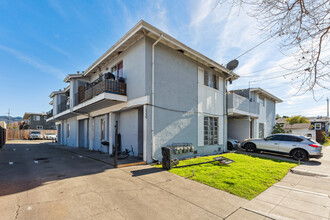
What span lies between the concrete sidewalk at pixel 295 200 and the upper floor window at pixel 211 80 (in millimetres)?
7191

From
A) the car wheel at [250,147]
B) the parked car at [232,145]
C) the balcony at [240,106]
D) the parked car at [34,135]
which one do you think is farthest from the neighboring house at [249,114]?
the parked car at [34,135]

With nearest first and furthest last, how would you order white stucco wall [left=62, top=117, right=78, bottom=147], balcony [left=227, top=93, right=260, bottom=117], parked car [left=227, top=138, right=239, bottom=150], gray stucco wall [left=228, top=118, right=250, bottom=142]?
balcony [left=227, top=93, right=260, bottom=117] → parked car [left=227, top=138, right=239, bottom=150] → gray stucco wall [left=228, top=118, right=250, bottom=142] → white stucco wall [left=62, top=117, right=78, bottom=147]

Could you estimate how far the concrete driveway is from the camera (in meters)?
3.13

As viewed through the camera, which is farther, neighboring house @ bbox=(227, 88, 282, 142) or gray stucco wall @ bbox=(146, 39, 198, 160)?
neighboring house @ bbox=(227, 88, 282, 142)

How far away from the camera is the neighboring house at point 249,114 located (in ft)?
42.0

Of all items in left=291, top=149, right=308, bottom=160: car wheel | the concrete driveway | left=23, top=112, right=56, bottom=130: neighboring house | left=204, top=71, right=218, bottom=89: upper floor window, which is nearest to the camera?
the concrete driveway

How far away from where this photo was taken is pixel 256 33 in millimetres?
3609

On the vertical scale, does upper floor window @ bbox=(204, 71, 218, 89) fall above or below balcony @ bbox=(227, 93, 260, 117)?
above

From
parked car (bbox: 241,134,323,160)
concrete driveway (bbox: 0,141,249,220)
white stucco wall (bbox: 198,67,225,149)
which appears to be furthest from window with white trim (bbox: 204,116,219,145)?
concrete driveway (bbox: 0,141,249,220)

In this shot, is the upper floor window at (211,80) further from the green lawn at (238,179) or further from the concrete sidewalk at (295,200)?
the concrete sidewalk at (295,200)

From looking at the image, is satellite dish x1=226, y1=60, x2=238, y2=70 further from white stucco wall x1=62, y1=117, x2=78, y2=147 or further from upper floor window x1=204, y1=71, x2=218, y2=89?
white stucco wall x1=62, y1=117, x2=78, y2=147

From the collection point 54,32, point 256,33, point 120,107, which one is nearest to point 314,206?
point 256,33

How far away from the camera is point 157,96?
7824 mm

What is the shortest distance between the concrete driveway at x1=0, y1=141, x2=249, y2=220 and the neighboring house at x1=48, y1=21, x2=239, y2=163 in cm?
256
